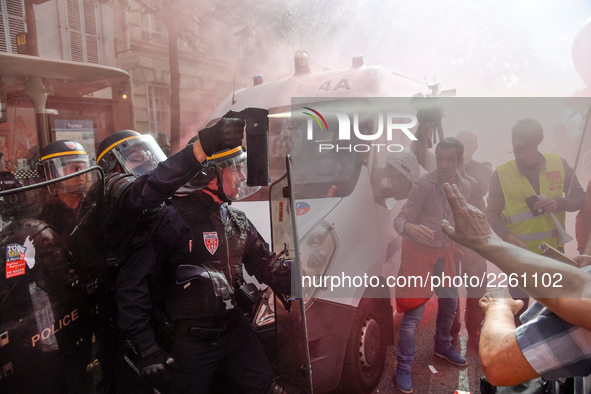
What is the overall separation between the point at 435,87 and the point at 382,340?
1.96m

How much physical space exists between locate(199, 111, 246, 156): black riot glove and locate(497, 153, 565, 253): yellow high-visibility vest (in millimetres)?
1851

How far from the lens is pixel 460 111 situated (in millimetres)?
2314

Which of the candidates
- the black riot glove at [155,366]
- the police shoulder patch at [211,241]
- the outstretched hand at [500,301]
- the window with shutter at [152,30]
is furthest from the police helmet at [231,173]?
the window with shutter at [152,30]

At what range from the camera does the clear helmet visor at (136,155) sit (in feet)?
7.18

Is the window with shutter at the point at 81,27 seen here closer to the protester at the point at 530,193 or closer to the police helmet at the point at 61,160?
the police helmet at the point at 61,160

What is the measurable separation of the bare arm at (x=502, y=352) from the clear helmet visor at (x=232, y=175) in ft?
4.13

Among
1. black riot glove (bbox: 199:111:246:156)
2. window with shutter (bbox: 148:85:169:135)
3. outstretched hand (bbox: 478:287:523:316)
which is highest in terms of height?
window with shutter (bbox: 148:85:169:135)

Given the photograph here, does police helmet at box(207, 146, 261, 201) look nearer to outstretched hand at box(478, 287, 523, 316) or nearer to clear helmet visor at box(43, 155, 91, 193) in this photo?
outstretched hand at box(478, 287, 523, 316)

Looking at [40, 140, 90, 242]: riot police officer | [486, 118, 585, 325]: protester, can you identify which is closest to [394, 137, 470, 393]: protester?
[486, 118, 585, 325]: protester

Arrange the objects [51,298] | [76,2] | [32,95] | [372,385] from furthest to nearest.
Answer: [76,2]
[32,95]
[372,385]
[51,298]

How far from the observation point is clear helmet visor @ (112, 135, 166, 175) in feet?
7.18

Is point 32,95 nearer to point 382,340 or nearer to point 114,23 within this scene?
point 114,23

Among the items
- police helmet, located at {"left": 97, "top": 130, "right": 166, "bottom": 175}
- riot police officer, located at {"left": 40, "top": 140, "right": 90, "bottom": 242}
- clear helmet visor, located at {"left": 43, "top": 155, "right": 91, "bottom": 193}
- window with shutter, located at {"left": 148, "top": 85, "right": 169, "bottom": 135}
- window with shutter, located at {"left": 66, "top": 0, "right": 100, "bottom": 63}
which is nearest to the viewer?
riot police officer, located at {"left": 40, "top": 140, "right": 90, "bottom": 242}

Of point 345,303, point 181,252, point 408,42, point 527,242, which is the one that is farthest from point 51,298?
point 408,42
